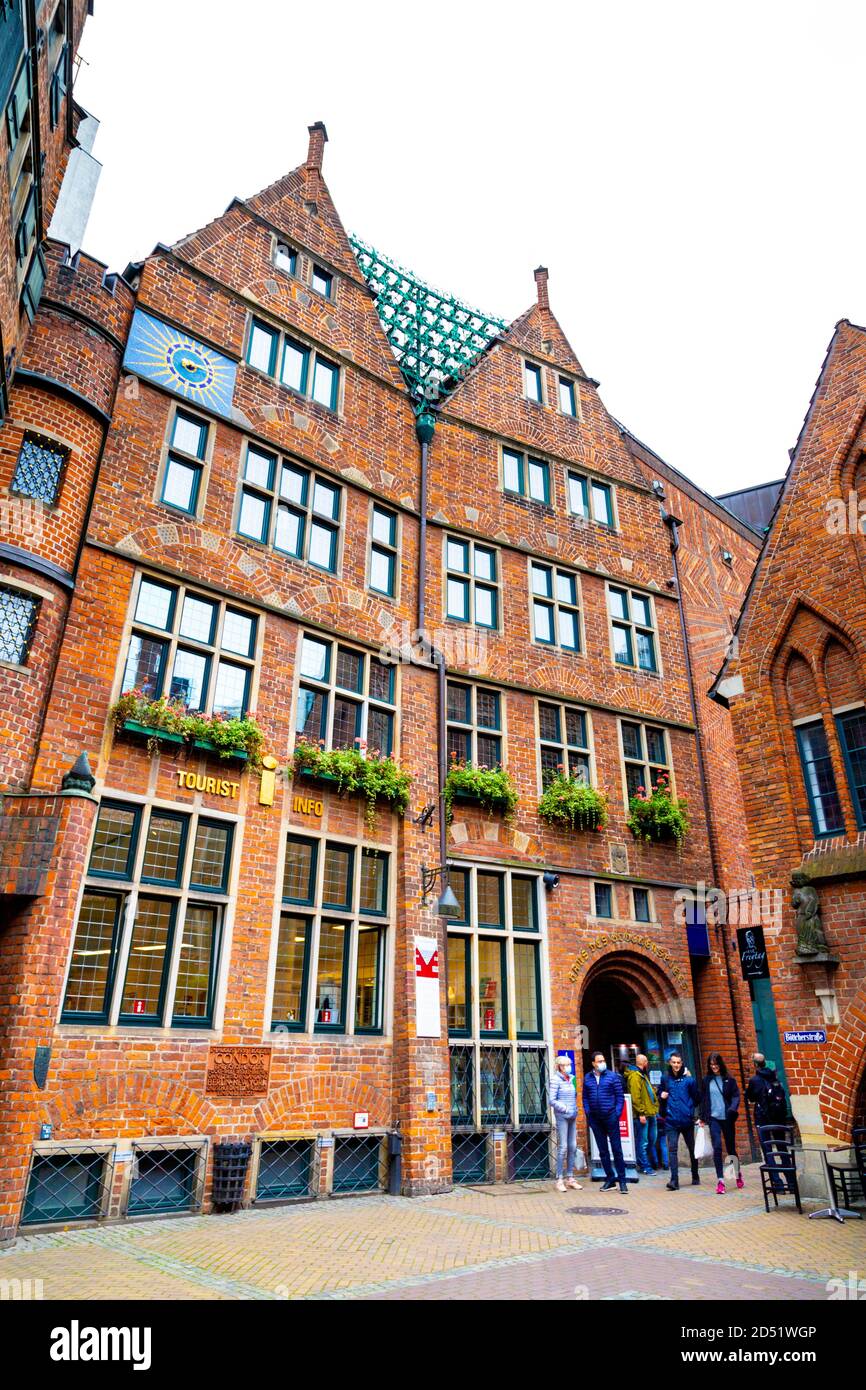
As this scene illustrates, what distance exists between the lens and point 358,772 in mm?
13984

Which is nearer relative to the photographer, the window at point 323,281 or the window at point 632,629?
the window at point 323,281

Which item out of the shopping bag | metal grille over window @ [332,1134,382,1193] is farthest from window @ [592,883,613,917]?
metal grille over window @ [332,1134,382,1193]

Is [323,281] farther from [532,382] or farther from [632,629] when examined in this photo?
[632,629]

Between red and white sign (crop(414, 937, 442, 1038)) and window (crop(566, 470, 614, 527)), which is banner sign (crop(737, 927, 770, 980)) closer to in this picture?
red and white sign (crop(414, 937, 442, 1038))

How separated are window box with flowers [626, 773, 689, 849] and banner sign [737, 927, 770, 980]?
2489 millimetres

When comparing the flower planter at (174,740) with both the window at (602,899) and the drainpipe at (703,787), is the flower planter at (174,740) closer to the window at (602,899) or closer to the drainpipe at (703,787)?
the window at (602,899)

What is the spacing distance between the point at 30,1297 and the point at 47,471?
9581 mm

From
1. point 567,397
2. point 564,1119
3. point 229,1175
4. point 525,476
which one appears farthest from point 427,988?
point 567,397

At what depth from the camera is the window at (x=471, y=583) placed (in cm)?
1742

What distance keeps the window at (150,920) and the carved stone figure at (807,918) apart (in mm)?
7996

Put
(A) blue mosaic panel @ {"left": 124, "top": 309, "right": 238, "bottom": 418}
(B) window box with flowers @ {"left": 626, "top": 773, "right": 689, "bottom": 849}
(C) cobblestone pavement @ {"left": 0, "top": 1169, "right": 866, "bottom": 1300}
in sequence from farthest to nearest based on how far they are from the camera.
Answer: (B) window box with flowers @ {"left": 626, "top": 773, "right": 689, "bottom": 849}
(A) blue mosaic panel @ {"left": 124, "top": 309, "right": 238, "bottom": 418}
(C) cobblestone pavement @ {"left": 0, "top": 1169, "right": 866, "bottom": 1300}

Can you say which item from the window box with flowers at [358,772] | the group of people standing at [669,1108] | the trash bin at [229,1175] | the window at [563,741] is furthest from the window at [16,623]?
the window at [563,741]

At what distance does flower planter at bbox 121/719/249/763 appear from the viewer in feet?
38.5

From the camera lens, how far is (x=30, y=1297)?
22.2 ft
